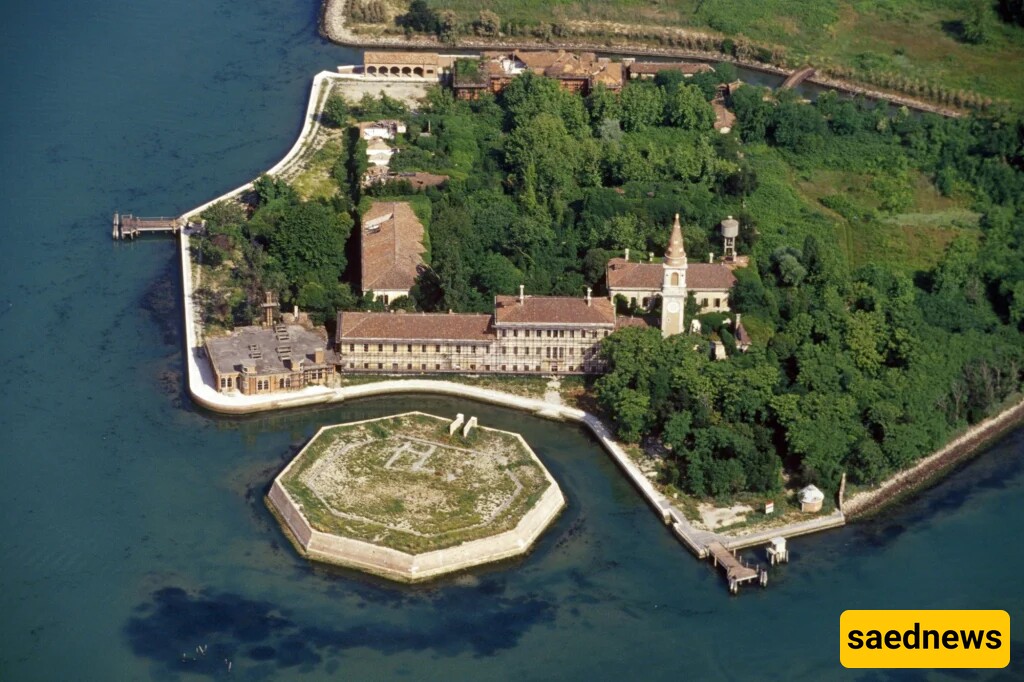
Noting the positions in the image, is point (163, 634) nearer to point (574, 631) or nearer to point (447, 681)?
point (447, 681)

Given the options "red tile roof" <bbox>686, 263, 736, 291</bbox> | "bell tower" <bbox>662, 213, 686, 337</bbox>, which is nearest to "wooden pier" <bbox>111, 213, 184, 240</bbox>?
"red tile roof" <bbox>686, 263, 736, 291</bbox>

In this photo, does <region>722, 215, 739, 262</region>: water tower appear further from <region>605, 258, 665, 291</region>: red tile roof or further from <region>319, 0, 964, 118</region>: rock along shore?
<region>319, 0, 964, 118</region>: rock along shore

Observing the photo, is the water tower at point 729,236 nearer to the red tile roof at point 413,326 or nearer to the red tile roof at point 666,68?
the red tile roof at point 413,326

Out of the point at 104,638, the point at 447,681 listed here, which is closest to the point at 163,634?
the point at 104,638

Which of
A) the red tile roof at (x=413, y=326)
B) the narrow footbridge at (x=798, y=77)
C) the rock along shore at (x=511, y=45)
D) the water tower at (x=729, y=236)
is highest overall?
the rock along shore at (x=511, y=45)

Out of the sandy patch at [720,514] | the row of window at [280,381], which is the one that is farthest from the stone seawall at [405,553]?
the row of window at [280,381]

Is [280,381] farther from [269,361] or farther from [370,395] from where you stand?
[370,395]
